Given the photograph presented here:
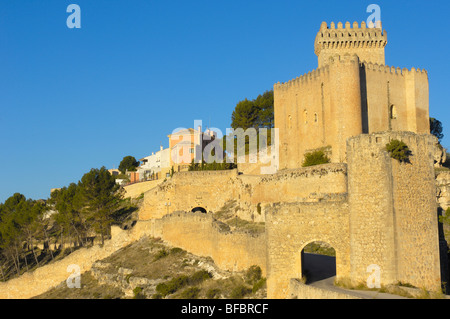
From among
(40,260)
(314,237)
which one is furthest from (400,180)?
(40,260)

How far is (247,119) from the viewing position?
52750 mm

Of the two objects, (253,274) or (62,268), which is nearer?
(253,274)

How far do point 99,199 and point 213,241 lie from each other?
17.8 metres

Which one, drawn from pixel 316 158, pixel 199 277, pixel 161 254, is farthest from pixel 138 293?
pixel 316 158

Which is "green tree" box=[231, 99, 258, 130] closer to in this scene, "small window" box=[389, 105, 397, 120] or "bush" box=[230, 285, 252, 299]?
"small window" box=[389, 105, 397, 120]

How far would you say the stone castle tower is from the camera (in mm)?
33500

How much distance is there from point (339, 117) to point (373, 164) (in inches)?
698

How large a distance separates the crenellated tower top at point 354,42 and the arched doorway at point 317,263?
699 inches

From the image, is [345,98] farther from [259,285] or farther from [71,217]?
[71,217]

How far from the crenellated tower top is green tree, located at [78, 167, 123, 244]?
18450mm

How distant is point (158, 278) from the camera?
1017 inches

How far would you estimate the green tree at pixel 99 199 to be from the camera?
40.2 metres
